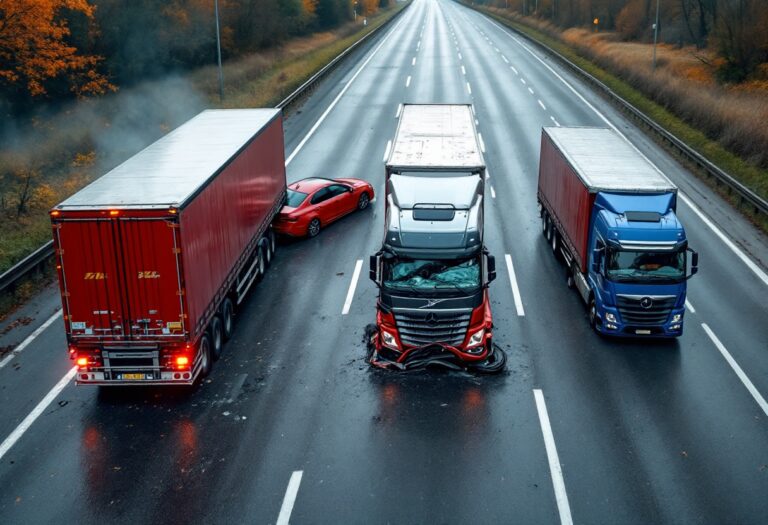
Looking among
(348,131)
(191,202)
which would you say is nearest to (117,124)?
(348,131)

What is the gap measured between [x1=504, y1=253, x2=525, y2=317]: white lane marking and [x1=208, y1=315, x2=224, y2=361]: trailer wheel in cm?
722

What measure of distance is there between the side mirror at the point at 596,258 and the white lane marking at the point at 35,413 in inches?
462

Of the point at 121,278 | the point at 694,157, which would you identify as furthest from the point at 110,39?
the point at 121,278

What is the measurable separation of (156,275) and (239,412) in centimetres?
308

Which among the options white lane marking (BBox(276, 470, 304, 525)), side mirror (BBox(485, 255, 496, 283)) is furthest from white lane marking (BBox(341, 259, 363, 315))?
white lane marking (BBox(276, 470, 304, 525))

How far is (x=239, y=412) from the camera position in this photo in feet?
47.8

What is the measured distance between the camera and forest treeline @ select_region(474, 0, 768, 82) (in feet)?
159

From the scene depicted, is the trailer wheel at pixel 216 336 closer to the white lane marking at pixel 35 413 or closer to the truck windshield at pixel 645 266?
the white lane marking at pixel 35 413

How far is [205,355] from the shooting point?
1573 cm

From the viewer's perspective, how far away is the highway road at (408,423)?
38.9ft

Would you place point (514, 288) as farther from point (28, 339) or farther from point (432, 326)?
point (28, 339)

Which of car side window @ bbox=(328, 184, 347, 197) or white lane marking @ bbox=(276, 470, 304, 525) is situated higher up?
car side window @ bbox=(328, 184, 347, 197)

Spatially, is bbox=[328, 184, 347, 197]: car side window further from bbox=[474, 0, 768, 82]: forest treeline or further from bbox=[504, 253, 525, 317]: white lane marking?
bbox=[474, 0, 768, 82]: forest treeline

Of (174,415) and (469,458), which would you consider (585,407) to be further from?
(174,415)
